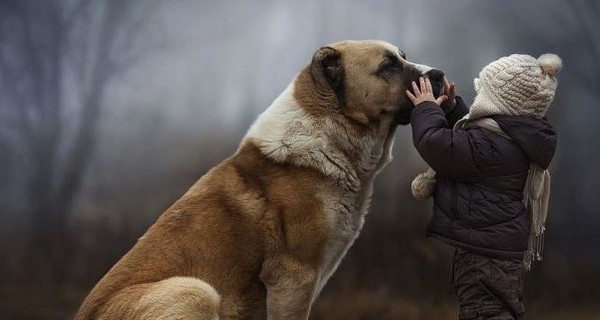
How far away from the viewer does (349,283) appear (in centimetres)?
648

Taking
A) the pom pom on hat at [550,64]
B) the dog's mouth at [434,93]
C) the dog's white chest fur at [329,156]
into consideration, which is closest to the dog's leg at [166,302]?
the dog's white chest fur at [329,156]

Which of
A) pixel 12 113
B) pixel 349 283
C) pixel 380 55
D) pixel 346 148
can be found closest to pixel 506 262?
pixel 346 148

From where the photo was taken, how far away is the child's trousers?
3699mm

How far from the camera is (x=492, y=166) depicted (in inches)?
145

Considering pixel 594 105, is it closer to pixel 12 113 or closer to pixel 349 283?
pixel 349 283

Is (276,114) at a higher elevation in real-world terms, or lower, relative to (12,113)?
higher

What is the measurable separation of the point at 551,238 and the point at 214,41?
3581 millimetres

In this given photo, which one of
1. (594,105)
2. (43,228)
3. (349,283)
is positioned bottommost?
(349,283)

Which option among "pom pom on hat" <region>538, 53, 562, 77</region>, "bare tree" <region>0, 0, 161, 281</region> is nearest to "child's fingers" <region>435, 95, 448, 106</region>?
"pom pom on hat" <region>538, 53, 562, 77</region>

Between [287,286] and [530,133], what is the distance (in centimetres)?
149

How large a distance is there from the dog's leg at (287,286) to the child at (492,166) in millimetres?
756

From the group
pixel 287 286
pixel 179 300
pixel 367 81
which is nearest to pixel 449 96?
pixel 367 81

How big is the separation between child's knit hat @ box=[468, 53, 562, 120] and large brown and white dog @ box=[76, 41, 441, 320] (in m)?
0.38

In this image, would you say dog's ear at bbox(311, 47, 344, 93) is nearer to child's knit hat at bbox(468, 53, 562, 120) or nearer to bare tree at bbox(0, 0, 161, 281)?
child's knit hat at bbox(468, 53, 562, 120)
